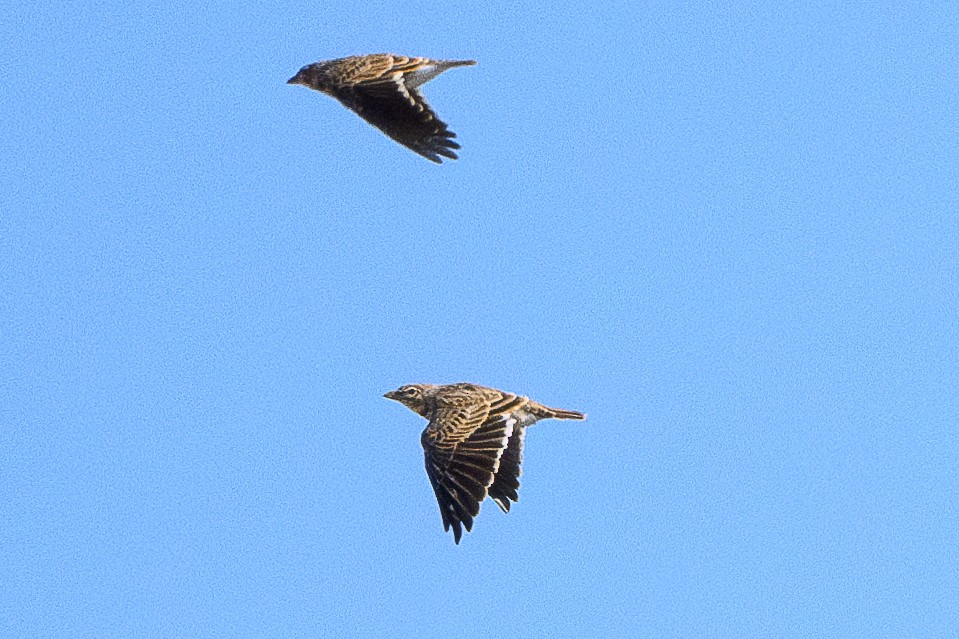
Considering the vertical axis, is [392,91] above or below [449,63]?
below

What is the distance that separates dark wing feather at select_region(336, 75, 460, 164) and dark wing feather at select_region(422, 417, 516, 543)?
4.17 m

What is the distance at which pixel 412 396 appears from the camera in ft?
100

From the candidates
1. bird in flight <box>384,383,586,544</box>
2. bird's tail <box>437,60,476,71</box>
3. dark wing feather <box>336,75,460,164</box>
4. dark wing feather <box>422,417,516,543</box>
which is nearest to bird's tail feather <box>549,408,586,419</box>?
bird in flight <box>384,383,586,544</box>

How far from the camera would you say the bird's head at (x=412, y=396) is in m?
30.3

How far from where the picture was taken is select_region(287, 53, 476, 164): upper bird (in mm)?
28828

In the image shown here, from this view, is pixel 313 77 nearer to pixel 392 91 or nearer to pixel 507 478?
pixel 392 91

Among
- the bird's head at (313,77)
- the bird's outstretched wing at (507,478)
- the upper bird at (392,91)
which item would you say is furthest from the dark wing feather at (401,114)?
the bird's outstretched wing at (507,478)

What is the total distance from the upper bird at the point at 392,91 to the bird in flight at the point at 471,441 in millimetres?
3733

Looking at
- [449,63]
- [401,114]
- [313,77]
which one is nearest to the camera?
[401,114]

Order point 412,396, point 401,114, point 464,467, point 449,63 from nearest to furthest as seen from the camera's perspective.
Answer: point 464,467 < point 401,114 < point 449,63 < point 412,396

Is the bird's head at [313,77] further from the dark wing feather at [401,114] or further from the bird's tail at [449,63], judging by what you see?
the bird's tail at [449,63]

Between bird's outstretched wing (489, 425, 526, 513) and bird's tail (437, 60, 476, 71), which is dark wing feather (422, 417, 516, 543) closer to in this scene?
bird's outstretched wing (489, 425, 526, 513)

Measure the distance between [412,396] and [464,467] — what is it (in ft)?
12.2

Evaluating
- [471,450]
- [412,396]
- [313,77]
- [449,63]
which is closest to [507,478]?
[471,450]
